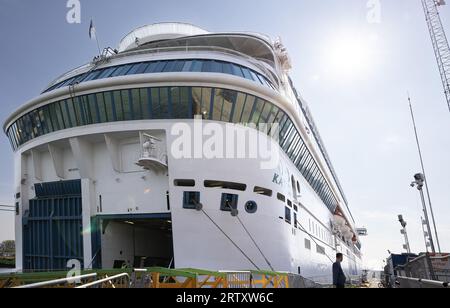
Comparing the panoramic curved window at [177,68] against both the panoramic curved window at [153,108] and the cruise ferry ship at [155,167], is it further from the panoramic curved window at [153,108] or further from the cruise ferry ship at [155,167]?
the panoramic curved window at [153,108]

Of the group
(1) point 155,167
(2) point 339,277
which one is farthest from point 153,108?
(2) point 339,277

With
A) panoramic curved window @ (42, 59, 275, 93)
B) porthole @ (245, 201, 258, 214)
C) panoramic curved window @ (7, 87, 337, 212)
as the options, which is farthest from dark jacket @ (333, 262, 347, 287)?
panoramic curved window @ (42, 59, 275, 93)

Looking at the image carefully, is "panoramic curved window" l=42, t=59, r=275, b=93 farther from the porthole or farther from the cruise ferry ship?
the porthole

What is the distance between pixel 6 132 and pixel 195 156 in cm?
1303

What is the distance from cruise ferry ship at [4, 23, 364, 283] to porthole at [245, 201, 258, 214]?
0.06m

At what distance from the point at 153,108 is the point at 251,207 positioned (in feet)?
19.7

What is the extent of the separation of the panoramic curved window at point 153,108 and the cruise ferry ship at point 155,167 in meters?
0.05

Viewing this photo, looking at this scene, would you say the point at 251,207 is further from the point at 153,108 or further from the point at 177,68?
the point at 177,68

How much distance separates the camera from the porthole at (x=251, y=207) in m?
15.3

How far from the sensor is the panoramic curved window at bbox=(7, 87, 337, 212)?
1562 centimetres
